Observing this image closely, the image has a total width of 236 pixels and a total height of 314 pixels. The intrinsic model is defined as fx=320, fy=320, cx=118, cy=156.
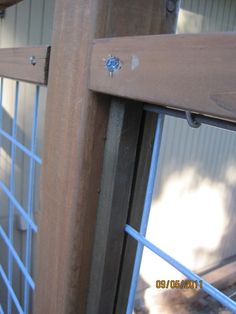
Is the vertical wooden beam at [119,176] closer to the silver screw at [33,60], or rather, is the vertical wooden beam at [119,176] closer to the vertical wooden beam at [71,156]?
the vertical wooden beam at [71,156]

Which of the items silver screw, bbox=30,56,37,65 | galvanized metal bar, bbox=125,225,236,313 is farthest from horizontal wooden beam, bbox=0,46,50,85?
galvanized metal bar, bbox=125,225,236,313

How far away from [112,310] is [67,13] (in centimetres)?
66

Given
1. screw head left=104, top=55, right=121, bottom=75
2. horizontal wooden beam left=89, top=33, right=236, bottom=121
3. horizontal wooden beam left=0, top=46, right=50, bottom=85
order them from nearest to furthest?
horizontal wooden beam left=89, top=33, right=236, bottom=121, screw head left=104, top=55, right=121, bottom=75, horizontal wooden beam left=0, top=46, right=50, bottom=85

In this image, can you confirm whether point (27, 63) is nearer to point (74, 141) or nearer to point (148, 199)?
point (74, 141)

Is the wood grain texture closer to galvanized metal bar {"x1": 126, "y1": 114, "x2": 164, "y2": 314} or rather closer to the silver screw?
galvanized metal bar {"x1": 126, "y1": 114, "x2": 164, "y2": 314}

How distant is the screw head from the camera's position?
1.67 ft

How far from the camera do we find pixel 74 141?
639mm

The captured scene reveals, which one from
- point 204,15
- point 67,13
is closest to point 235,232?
point 204,15

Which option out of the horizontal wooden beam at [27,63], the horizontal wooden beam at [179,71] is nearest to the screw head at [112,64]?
the horizontal wooden beam at [179,71]

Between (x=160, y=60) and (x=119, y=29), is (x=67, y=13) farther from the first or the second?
(x=160, y=60)

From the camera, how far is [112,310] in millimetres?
744

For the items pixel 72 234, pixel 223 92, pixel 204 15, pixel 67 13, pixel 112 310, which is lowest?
pixel 112 310

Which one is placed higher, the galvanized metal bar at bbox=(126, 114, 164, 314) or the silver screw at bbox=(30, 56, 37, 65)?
the silver screw at bbox=(30, 56, 37, 65)

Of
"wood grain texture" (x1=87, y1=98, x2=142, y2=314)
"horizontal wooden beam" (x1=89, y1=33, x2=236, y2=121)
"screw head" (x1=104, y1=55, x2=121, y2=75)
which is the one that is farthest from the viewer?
"wood grain texture" (x1=87, y1=98, x2=142, y2=314)
